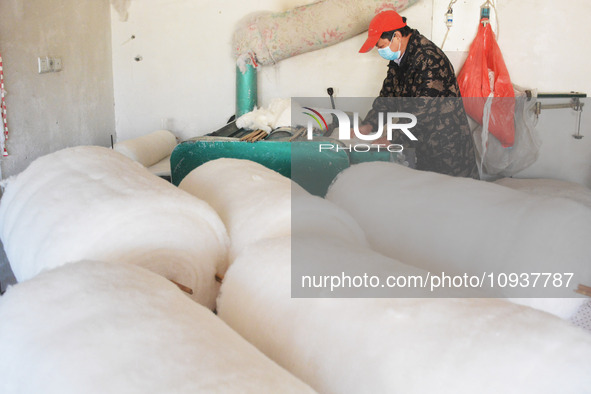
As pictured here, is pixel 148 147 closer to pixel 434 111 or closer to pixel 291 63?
Result: pixel 291 63

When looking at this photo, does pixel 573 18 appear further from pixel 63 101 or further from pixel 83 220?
pixel 83 220

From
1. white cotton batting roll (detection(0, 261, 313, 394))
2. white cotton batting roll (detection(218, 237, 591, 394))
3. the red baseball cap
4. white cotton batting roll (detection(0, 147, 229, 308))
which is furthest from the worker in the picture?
white cotton batting roll (detection(0, 261, 313, 394))

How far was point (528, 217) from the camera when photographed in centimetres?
138

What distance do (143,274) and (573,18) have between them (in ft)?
14.8

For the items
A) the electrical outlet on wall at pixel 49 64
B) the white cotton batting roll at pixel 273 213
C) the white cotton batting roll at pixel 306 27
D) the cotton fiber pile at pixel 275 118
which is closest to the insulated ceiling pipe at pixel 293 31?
the white cotton batting roll at pixel 306 27

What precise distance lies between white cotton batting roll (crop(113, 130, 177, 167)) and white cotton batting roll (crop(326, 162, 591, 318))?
2639mm

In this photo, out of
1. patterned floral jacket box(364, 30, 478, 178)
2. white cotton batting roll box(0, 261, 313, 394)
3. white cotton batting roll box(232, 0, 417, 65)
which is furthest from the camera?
white cotton batting roll box(232, 0, 417, 65)

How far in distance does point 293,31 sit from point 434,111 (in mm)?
1769

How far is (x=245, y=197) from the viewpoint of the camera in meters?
1.54

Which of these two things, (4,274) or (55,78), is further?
(55,78)

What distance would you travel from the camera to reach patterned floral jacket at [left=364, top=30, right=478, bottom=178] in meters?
3.19

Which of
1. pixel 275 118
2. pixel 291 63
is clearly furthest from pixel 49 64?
pixel 291 63

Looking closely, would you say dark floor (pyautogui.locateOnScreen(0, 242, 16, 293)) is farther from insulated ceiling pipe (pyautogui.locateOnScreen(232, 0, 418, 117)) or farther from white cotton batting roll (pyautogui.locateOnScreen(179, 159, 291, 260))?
insulated ceiling pipe (pyautogui.locateOnScreen(232, 0, 418, 117))

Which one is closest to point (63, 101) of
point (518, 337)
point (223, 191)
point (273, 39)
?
point (273, 39)
